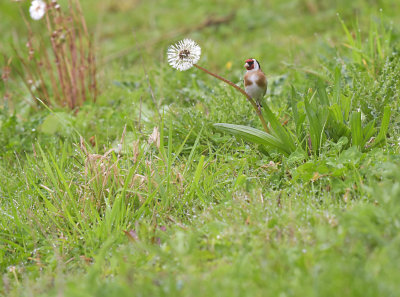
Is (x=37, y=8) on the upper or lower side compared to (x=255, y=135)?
upper

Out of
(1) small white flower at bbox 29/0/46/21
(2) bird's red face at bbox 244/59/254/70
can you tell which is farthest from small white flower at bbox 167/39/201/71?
(1) small white flower at bbox 29/0/46/21

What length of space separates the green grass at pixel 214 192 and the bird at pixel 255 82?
0.54 feet

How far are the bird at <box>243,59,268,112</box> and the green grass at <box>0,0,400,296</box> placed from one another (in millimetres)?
163

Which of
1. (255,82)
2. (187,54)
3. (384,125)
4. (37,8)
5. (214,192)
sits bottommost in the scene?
(214,192)

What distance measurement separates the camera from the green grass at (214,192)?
1.77m

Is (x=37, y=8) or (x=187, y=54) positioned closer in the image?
(x=187, y=54)

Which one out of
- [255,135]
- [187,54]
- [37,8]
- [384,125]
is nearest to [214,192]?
[255,135]

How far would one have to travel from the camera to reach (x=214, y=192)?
8.52 feet

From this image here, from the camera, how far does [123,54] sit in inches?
210

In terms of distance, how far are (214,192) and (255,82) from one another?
61cm

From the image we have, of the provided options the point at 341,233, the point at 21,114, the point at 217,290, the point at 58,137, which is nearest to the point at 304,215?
the point at 341,233

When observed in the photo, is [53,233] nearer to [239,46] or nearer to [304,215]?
[304,215]

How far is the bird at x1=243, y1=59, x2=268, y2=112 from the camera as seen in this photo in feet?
8.45

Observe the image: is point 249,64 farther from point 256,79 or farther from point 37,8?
point 37,8
